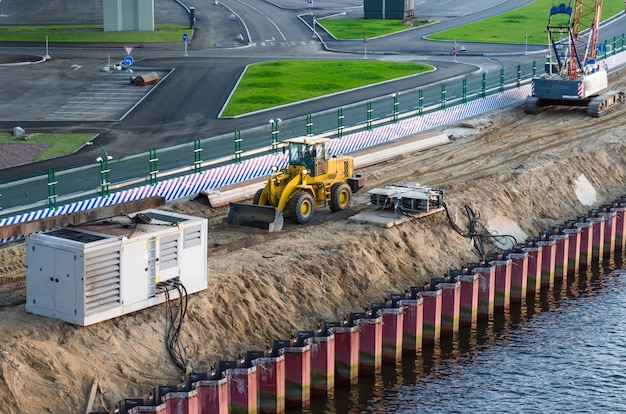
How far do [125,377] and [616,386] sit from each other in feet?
49.9

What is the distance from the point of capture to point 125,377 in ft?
105

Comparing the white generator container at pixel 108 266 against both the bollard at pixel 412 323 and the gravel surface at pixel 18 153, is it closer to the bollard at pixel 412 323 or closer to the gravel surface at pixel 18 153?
the bollard at pixel 412 323

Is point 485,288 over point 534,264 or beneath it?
beneath

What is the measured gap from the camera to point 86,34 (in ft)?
339

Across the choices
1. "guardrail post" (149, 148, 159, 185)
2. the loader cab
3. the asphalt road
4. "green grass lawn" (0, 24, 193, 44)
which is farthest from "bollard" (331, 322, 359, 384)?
"green grass lawn" (0, 24, 193, 44)

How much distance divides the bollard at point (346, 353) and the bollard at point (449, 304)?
524 cm

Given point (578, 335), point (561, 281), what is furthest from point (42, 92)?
point (578, 335)

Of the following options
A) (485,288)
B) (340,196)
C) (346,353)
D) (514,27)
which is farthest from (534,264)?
(514,27)

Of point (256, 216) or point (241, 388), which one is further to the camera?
point (256, 216)

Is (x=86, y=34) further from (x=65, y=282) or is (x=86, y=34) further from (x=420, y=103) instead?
(x=65, y=282)

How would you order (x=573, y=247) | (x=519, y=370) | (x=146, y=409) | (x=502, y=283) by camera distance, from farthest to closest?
(x=573, y=247) < (x=502, y=283) < (x=519, y=370) < (x=146, y=409)

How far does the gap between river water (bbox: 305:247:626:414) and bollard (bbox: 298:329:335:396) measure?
0.41 meters

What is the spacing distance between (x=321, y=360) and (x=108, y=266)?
7209 millimetres

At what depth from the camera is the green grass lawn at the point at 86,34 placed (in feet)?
327
